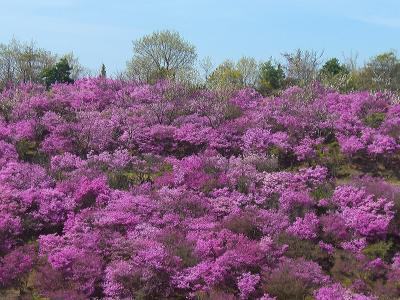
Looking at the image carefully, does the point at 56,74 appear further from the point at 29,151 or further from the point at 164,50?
the point at 29,151

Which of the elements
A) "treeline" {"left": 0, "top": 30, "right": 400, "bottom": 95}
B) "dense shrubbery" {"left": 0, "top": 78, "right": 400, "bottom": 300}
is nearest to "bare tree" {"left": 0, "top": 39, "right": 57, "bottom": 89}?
"treeline" {"left": 0, "top": 30, "right": 400, "bottom": 95}

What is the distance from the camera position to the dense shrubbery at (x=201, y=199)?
1348 cm

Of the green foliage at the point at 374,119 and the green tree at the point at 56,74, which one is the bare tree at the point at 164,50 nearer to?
the green tree at the point at 56,74

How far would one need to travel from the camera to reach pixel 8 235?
15930 mm

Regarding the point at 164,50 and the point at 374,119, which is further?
the point at 164,50

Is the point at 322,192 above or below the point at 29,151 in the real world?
below

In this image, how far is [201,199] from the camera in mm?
17359

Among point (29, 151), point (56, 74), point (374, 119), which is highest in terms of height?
point (56, 74)

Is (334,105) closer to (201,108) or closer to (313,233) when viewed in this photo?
(201,108)

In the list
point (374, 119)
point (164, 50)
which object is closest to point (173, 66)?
point (164, 50)

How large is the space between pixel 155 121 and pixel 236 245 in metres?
11.8

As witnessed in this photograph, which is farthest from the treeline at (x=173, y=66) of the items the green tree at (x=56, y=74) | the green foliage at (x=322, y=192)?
the green foliage at (x=322, y=192)

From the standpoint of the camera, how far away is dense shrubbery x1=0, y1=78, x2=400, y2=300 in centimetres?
1348

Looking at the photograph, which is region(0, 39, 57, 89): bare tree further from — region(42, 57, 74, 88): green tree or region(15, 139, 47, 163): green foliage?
region(15, 139, 47, 163): green foliage
